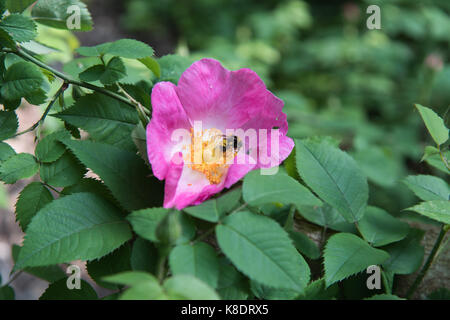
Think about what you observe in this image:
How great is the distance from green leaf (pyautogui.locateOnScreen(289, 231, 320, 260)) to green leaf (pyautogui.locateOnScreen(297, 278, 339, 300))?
0.09 metres

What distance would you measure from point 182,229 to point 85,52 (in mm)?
413

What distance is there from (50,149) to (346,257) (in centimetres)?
51

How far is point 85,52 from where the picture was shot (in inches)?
29.5

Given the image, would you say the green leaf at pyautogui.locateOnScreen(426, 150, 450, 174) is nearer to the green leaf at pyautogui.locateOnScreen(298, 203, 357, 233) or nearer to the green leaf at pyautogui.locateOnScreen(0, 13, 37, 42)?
the green leaf at pyautogui.locateOnScreen(298, 203, 357, 233)

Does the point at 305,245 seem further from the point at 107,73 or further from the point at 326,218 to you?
the point at 107,73

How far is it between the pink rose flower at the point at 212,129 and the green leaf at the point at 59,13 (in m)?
0.28

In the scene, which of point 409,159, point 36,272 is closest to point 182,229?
point 36,272

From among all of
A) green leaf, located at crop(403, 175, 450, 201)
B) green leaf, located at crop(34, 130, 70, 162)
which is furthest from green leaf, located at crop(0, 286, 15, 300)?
green leaf, located at crop(403, 175, 450, 201)

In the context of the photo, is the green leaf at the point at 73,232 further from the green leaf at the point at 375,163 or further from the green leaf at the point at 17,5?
the green leaf at the point at 375,163

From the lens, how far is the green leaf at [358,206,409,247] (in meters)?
0.73

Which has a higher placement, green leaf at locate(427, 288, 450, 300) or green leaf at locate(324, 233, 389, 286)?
green leaf at locate(324, 233, 389, 286)

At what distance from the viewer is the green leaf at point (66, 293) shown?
0.65 metres
